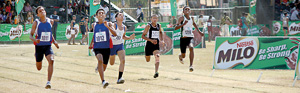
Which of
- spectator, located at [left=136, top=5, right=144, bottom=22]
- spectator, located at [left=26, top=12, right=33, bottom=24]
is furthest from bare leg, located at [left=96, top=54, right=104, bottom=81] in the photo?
spectator, located at [left=136, top=5, right=144, bottom=22]

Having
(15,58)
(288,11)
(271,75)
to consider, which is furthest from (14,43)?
(271,75)

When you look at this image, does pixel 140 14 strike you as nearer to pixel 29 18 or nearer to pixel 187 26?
pixel 29 18

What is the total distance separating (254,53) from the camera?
1563 centimetres

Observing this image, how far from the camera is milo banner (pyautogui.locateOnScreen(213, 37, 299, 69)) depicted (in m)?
15.5

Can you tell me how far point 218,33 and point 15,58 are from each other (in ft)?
67.0

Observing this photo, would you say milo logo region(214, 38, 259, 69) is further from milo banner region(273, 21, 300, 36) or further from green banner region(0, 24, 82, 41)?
milo banner region(273, 21, 300, 36)

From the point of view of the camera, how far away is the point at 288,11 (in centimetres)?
3725

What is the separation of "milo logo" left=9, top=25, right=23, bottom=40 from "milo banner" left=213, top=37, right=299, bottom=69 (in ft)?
66.1

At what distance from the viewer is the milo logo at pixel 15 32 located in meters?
32.9

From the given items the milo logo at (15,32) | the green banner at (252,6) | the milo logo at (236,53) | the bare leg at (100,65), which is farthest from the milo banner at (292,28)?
the bare leg at (100,65)

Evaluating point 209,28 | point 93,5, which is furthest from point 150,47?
point 209,28

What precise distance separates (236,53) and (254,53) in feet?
1.83

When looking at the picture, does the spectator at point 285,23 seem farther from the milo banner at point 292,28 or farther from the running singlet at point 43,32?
the running singlet at point 43,32

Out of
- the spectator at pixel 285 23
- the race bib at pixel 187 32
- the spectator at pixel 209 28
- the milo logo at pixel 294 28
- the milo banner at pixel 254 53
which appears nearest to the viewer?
the race bib at pixel 187 32
